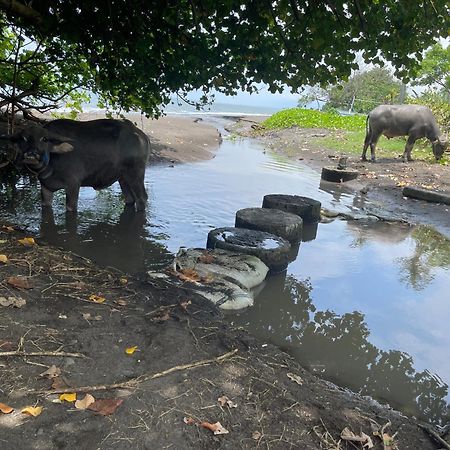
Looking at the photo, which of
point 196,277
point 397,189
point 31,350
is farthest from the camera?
point 397,189

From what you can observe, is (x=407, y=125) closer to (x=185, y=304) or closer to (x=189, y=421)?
(x=185, y=304)

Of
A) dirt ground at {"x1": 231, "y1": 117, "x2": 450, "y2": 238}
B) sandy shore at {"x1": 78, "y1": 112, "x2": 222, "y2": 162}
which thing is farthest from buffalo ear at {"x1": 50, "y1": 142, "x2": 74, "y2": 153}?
dirt ground at {"x1": 231, "y1": 117, "x2": 450, "y2": 238}

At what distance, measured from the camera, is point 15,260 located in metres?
4.86

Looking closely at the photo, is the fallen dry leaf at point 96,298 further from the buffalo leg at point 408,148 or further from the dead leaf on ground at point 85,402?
the buffalo leg at point 408,148

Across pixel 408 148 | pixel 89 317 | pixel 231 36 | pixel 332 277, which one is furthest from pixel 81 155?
pixel 408 148

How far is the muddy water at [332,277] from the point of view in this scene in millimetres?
4637

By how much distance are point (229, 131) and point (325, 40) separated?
74.5 feet

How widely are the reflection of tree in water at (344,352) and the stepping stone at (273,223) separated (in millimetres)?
1309

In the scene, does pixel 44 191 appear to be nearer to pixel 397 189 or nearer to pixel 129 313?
pixel 129 313

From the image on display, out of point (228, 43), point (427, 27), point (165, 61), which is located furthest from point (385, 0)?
point (165, 61)

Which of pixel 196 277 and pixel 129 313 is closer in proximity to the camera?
pixel 129 313

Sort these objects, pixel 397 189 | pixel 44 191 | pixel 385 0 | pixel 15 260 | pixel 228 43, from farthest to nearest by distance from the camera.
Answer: pixel 397 189 < pixel 44 191 < pixel 228 43 < pixel 385 0 < pixel 15 260

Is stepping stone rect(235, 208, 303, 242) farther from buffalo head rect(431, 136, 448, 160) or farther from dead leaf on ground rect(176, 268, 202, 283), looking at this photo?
buffalo head rect(431, 136, 448, 160)

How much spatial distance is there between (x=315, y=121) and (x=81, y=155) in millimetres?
22052
